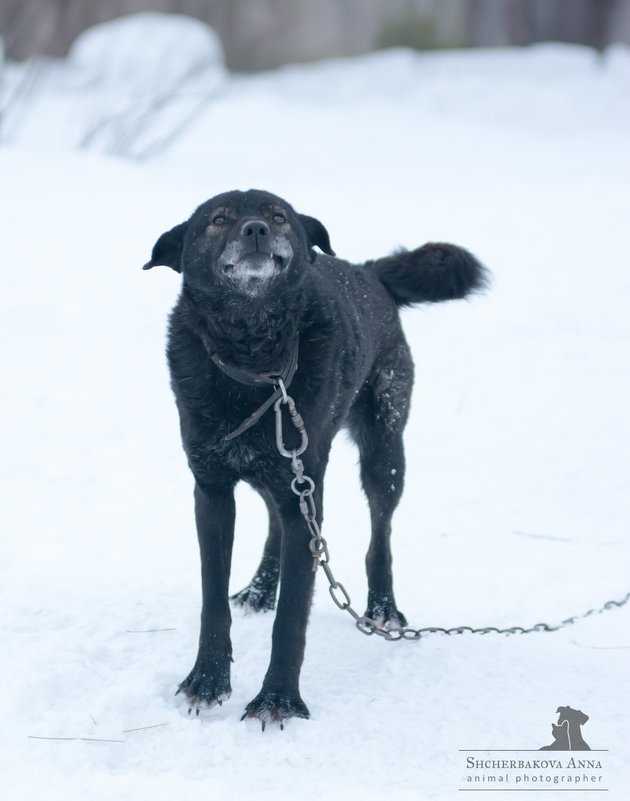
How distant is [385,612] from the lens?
149 inches

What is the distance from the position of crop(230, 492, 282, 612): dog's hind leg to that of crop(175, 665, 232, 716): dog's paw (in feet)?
2.42

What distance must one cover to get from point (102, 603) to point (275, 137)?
349 inches

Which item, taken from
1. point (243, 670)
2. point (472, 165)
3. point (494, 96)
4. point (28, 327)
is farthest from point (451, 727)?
point (494, 96)

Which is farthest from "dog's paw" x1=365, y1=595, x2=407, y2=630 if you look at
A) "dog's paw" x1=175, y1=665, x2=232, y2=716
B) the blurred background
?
the blurred background

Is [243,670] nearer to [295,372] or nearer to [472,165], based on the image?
[295,372]

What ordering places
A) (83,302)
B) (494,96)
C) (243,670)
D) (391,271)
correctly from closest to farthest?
1. (243,670)
2. (391,271)
3. (83,302)
4. (494,96)

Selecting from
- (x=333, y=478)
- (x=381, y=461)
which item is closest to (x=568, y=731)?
(x=381, y=461)

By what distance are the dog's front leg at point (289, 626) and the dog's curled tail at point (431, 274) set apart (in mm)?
1238

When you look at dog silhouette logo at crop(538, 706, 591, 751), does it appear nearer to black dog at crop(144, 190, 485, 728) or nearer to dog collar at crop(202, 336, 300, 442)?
black dog at crop(144, 190, 485, 728)

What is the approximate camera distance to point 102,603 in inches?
150

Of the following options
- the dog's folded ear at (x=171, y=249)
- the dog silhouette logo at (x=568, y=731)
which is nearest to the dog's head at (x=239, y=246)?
the dog's folded ear at (x=171, y=249)

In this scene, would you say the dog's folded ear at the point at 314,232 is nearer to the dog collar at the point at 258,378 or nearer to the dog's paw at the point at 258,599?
the dog collar at the point at 258,378

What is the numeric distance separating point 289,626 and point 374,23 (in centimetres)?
1785

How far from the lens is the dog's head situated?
9.91 ft
